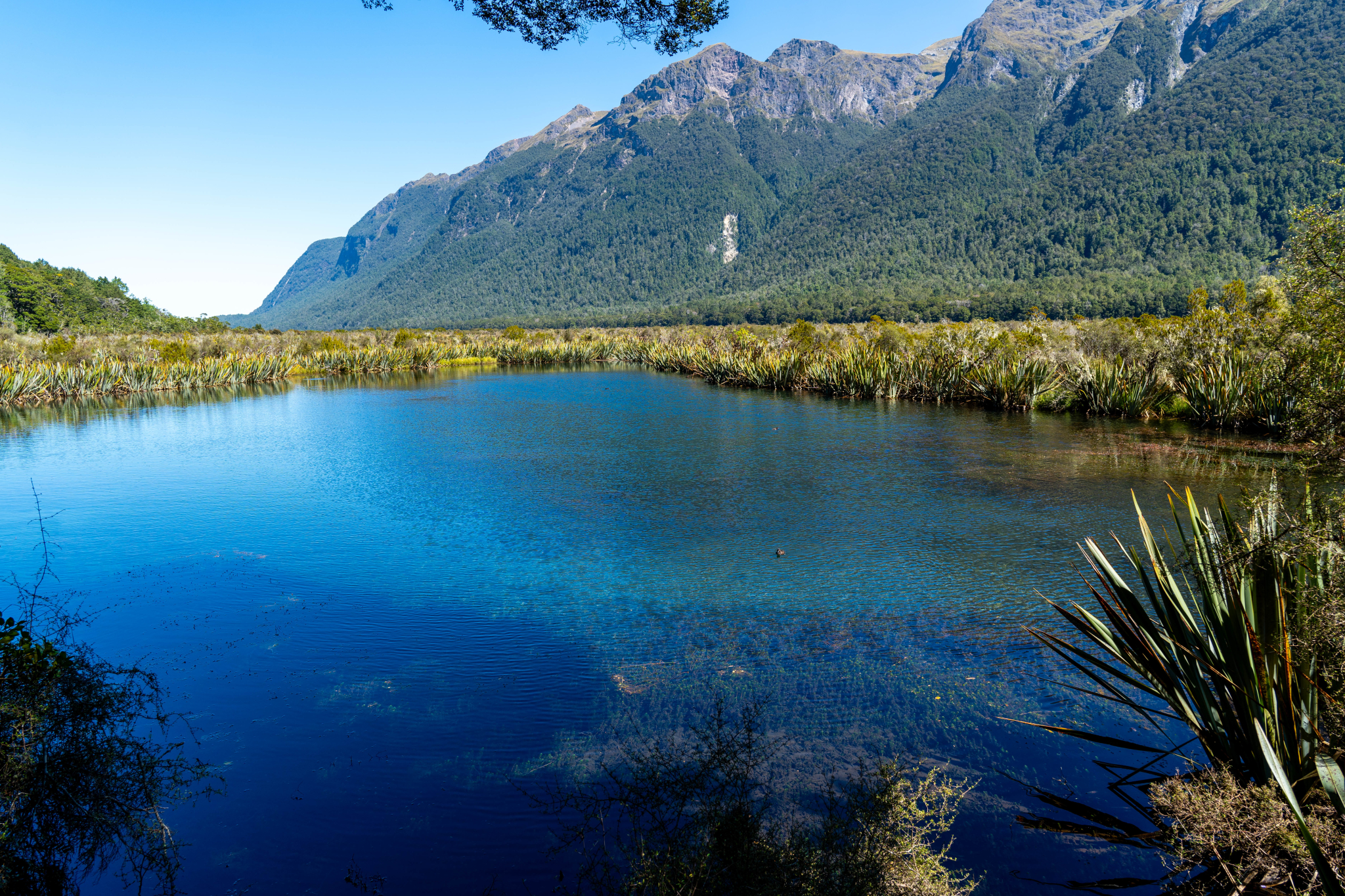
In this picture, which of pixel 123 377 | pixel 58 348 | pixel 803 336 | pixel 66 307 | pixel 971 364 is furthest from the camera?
pixel 66 307

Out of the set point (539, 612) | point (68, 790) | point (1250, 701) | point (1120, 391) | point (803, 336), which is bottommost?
point (539, 612)

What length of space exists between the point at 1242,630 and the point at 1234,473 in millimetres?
8852

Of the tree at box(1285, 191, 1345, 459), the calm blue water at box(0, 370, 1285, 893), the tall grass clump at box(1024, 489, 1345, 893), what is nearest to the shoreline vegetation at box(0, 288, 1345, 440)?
the tree at box(1285, 191, 1345, 459)

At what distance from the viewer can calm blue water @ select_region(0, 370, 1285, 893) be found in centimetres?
325

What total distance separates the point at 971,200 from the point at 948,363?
12155cm

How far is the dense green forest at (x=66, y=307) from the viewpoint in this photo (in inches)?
1859

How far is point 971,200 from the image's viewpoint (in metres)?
124

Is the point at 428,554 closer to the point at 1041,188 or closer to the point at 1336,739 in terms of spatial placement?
the point at 1336,739

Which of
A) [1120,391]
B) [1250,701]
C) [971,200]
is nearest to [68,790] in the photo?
[1250,701]

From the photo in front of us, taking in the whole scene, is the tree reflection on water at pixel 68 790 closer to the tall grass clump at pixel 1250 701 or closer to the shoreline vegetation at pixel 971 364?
the tall grass clump at pixel 1250 701

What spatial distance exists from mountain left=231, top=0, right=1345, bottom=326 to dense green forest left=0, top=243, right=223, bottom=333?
212ft

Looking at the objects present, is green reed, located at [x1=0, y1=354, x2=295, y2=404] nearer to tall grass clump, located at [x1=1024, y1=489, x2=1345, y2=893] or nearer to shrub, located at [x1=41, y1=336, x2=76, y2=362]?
shrub, located at [x1=41, y1=336, x2=76, y2=362]

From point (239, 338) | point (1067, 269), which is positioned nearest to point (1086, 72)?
point (1067, 269)

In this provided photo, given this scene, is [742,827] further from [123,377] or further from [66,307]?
[66,307]
